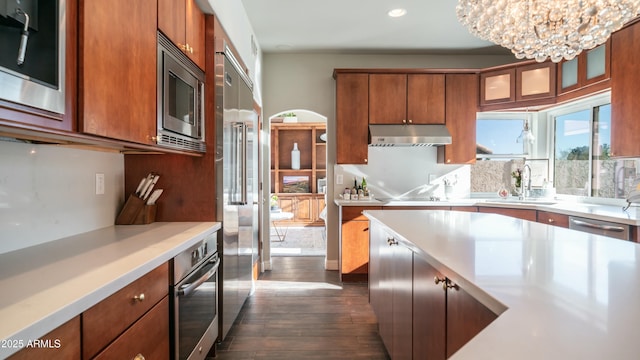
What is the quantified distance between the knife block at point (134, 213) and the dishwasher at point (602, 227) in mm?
3429

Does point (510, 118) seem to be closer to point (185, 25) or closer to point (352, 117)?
point (352, 117)

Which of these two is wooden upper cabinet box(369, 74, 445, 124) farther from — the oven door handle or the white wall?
the oven door handle

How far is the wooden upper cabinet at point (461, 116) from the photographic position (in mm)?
3830

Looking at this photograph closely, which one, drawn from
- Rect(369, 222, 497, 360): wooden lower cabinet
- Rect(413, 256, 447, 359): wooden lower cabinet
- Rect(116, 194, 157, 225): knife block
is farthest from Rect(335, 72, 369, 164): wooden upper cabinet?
Rect(413, 256, 447, 359): wooden lower cabinet

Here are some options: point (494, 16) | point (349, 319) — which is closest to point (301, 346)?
point (349, 319)

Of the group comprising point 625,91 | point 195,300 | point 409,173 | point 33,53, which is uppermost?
point 625,91

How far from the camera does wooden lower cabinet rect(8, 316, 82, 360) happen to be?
0.67m

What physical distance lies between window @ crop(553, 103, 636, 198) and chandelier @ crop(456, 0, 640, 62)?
1.83 metres

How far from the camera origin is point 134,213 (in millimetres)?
1896

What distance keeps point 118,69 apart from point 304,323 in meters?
2.22

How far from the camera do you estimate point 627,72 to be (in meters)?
2.57

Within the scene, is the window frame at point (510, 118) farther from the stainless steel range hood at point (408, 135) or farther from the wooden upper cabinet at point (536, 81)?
the stainless steel range hood at point (408, 135)

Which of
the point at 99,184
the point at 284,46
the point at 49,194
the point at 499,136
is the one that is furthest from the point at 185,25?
the point at 499,136

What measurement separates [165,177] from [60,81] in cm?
117
